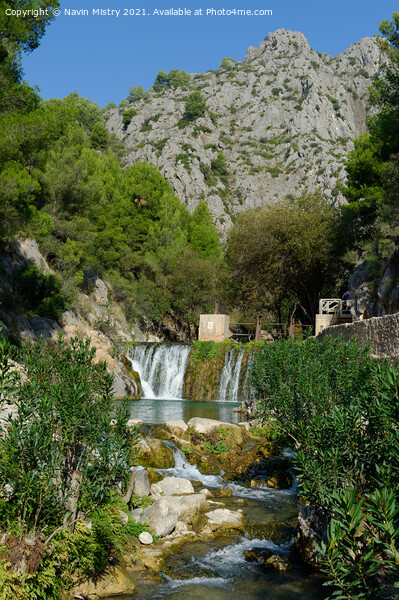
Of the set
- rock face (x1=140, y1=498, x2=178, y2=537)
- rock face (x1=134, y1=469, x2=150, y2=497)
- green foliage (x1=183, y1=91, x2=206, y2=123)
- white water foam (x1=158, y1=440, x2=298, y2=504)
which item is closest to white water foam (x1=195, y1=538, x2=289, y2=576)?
rock face (x1=140, y1=498, x2=178, y2=537)

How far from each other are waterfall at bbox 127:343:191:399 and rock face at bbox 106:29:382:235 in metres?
43.8

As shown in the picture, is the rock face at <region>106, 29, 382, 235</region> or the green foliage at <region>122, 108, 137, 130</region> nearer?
the rock face at <region>106, 29, 382, 235</region>

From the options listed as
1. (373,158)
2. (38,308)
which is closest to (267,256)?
(373,158)

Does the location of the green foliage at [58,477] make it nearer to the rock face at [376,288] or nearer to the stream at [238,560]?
the stream at [238,560]

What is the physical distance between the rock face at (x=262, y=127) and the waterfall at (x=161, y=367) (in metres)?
43.8

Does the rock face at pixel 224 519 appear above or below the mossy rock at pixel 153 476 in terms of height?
below

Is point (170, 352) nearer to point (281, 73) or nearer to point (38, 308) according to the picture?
point (38, 308)

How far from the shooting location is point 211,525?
28.8ft

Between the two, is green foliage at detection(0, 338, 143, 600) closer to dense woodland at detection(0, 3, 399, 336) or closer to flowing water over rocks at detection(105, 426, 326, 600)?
flowing water over rocks at detection(105, 426, 326, 600)

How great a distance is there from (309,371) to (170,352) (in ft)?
68.6

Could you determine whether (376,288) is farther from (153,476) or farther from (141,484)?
(141,484)

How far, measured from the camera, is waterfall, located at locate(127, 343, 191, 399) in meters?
28.2

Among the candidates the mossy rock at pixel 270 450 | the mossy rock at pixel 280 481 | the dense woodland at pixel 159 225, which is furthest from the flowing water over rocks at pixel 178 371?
the mossy rock at pixel 280 481

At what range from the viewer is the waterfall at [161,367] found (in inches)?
1110
